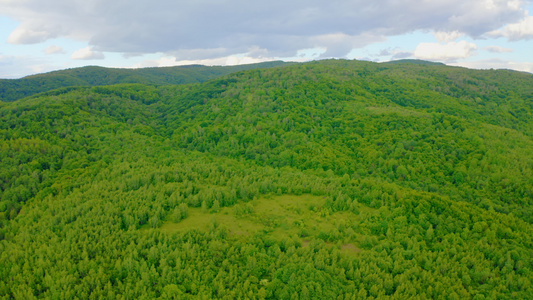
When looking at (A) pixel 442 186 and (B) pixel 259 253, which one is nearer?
(B) pixel 259 253

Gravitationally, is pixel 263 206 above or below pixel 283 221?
above

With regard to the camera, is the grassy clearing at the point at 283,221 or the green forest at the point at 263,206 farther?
the grassy clearing at the point at 283,221

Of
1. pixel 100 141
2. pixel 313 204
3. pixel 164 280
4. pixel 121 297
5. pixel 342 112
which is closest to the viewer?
pixel 121 297

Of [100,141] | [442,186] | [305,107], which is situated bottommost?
[442,186]

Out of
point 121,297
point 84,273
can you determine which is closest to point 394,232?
point 121,297

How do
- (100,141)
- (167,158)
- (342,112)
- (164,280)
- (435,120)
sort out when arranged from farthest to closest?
(342,112)
(435,120)
(100,141)
(167,158)
(164,280)

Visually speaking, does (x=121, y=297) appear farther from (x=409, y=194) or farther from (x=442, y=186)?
(x=442, y=186)

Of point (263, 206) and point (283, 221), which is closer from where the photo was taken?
point (283, 221)

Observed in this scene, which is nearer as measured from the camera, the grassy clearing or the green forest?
the green forest
